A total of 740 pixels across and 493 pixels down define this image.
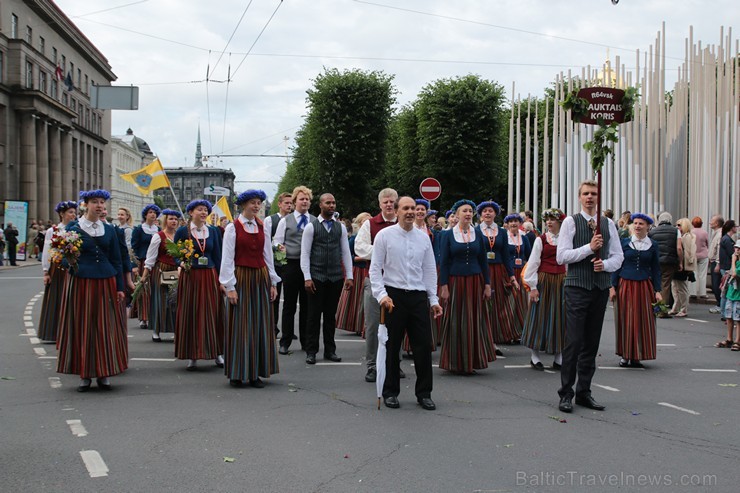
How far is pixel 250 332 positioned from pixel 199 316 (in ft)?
4.39

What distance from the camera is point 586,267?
23.0 ft

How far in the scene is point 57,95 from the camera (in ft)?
202

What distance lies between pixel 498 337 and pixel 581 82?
17150 millimetres

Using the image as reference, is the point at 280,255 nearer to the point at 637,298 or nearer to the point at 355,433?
the point at 355,433

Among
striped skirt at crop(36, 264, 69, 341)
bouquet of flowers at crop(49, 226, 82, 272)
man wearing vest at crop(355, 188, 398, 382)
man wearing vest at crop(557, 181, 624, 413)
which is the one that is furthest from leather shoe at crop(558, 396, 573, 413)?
striped skirt at crop(36, 264, 69, 341)

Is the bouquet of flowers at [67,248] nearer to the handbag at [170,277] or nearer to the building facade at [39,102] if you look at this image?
the handbag at [170,277]

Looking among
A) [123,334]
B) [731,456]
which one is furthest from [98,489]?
[731,456]

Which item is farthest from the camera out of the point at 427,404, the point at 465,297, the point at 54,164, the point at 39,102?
the point at 54,164

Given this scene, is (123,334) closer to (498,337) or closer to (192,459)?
(192,459)

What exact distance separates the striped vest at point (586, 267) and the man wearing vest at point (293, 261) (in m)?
4.31

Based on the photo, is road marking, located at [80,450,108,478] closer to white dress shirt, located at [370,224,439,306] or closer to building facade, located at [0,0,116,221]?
white dress shirt, located at [370,224,439,306]

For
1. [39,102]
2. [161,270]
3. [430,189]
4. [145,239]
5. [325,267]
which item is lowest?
[161,270]

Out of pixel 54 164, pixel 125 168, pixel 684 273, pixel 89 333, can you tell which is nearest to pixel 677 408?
pixel 89 333

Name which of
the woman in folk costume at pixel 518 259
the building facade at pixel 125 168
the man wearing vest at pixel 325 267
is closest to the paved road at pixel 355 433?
the man wearing vest at pixel 325 267
